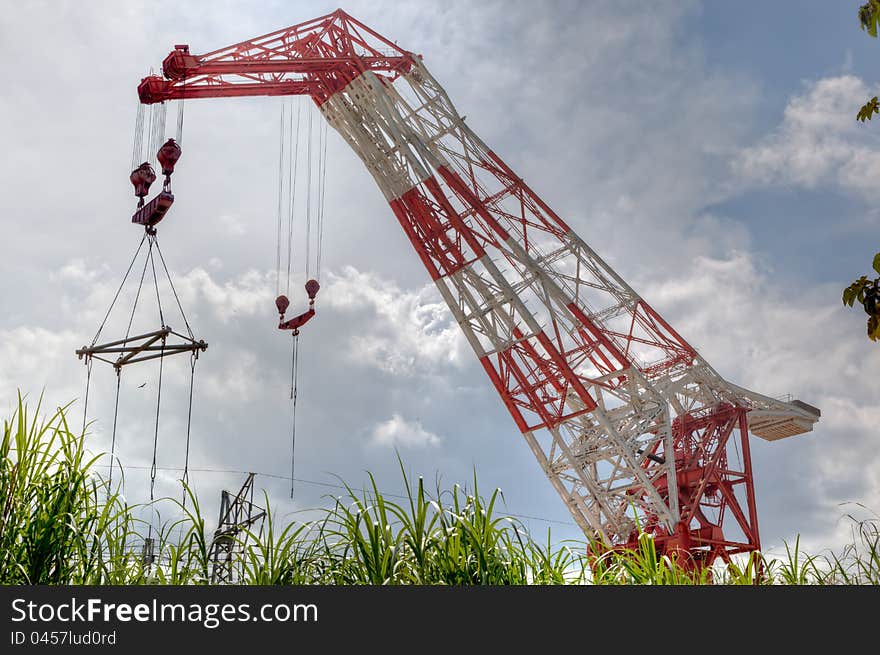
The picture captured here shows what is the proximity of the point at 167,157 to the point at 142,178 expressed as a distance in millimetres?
759

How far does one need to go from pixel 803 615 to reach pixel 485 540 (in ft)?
8.20

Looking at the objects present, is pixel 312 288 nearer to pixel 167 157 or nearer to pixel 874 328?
pixel 167 157

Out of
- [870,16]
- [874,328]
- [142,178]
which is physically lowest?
[874,328]

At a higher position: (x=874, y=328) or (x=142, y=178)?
(x=142, y=178)

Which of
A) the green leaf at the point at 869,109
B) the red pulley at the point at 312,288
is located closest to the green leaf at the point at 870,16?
the green leaf at the point at 869,109

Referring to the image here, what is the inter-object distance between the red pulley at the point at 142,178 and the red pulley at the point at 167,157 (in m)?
0.36

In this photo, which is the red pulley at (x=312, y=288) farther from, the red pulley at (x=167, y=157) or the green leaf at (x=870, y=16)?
the green leaf at (x=870, y=16)

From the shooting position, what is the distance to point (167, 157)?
22.9 m

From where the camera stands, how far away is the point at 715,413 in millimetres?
32906

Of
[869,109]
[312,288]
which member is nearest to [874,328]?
[869,109]

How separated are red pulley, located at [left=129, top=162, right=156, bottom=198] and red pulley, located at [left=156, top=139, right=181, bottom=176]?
364 millimetres

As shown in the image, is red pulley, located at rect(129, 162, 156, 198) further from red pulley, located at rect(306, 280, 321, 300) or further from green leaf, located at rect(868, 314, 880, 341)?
green leaf, located at rect(868, 314, 880, 341)

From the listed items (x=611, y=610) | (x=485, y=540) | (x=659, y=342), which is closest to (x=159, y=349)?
(x=485, y=540)

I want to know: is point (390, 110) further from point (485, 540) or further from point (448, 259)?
point (485, 540)
